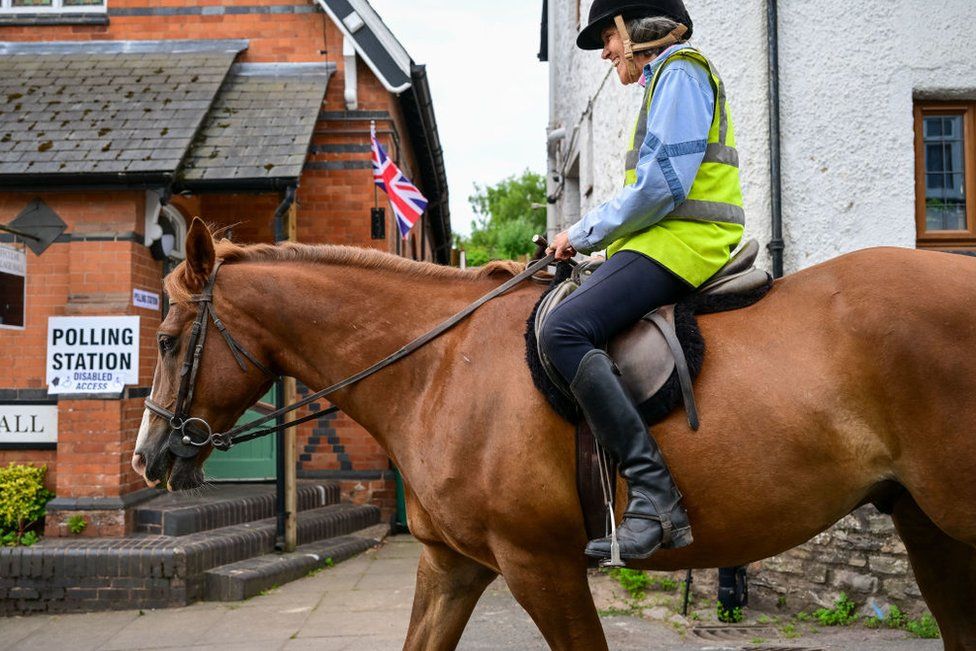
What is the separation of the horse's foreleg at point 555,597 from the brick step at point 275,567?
446 centimetres

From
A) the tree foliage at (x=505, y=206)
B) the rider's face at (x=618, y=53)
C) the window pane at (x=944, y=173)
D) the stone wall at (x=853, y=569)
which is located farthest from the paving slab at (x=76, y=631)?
the tree foliage at (x=505, y=206)

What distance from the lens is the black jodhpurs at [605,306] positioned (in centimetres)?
272

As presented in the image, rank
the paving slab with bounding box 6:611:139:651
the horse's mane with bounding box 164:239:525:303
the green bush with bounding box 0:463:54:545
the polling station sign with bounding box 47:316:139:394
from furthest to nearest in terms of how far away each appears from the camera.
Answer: the polling station sign with bounding box 47:316:139:394 → the green bush with bounding box 0:463:54:545 → the paving slab with bounding box 6:611:139:651 → the horse's mane with bounding box 164:239:525:303

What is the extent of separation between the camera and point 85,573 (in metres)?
6.42

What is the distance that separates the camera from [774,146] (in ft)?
18.7

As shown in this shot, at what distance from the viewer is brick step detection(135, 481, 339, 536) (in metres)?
6.97

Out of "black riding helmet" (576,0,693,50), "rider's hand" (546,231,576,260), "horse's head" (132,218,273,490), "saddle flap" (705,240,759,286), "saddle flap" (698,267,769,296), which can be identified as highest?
"black riding helmet" (576,0,693,50)

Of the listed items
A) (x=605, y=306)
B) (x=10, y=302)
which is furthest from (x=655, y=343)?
(x=10, y=302)

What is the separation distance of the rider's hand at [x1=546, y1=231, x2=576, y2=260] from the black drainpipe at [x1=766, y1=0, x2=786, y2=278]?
312 centimetres

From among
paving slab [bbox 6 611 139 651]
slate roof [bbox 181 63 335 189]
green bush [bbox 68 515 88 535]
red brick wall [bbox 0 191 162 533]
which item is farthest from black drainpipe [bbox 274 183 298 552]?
green bush [bbox 68 515 88 535]

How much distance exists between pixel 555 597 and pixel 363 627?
3319 mm

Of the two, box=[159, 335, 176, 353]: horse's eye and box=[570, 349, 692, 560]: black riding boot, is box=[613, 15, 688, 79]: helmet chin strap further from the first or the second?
box=[159, 335, 176, 353]: horse's eye

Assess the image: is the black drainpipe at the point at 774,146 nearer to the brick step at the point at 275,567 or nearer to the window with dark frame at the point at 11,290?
the brick step at the point at 275,567

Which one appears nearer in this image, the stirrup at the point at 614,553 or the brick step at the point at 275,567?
the stirrup at the point at 614,553
